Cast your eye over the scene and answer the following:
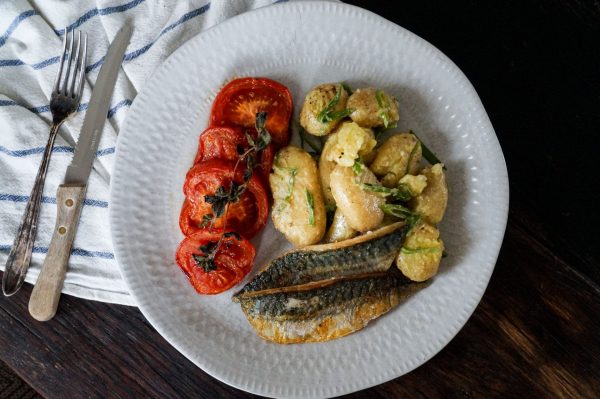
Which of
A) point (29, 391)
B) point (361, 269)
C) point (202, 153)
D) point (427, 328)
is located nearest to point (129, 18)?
point (202, 153)

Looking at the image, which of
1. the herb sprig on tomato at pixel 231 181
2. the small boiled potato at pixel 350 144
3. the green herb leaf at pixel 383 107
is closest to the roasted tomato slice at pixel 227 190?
the herb sprig on tomato at pixel 231 181

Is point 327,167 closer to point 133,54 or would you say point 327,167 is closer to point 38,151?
point 133,54

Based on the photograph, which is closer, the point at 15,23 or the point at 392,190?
the point at 392,190

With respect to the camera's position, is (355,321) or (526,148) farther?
(526,148)

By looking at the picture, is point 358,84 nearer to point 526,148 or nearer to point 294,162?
point 294,162

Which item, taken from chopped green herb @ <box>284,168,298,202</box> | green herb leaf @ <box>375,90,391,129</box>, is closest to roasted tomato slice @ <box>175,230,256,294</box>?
chopped green herb @ <box>284,168,298,202</box>

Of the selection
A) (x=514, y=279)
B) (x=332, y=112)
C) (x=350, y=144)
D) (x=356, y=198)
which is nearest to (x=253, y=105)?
(x=332, y=112)
